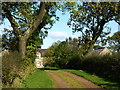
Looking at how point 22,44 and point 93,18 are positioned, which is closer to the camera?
point 22,44

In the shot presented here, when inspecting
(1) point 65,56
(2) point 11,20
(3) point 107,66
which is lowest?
(1) point 65,56

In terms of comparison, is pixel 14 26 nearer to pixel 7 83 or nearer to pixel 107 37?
pixel 7 83

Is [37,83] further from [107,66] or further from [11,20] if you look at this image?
[107,66]

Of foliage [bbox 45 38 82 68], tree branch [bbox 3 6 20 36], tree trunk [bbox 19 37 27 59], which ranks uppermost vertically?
tree branch [bbox 3 6 20 36]

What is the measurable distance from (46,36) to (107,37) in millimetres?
10507

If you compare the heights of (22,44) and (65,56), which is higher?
(22,44)

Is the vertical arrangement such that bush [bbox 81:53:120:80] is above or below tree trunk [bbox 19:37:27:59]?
below

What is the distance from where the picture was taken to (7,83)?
11.1m

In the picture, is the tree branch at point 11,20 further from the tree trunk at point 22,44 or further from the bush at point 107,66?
the bush at point 107,66

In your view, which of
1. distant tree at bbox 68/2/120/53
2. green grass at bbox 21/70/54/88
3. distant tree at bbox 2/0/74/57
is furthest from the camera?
distant tree at bbox 68/2/120/53

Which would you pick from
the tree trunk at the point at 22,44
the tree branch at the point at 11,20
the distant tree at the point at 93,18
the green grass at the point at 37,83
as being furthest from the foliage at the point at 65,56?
the green grass at the point at 37,83

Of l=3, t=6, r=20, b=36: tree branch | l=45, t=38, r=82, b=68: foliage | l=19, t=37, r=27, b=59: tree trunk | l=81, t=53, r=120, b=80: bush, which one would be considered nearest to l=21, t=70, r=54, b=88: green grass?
l=19, t=37, r=27, b=59: tree trunk

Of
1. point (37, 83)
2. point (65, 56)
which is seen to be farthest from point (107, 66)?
point (65, 56)

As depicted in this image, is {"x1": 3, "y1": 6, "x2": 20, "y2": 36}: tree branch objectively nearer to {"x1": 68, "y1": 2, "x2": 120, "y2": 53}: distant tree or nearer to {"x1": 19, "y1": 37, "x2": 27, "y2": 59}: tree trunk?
{"x1": 19, "y1": 37, "x2": 27, "y2": 59}: tree trunk
